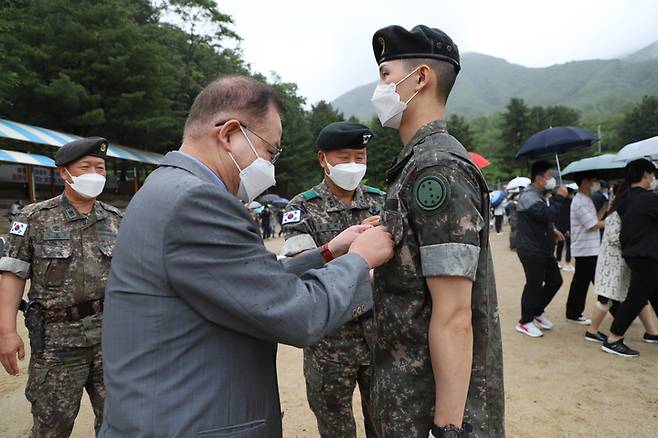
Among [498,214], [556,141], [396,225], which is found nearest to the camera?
[396,225]

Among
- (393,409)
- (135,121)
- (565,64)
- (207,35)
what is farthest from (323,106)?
(565,64)

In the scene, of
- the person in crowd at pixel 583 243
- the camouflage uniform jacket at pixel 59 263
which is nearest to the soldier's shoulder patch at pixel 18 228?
the camouflage uniform jacket at pixel 59 263

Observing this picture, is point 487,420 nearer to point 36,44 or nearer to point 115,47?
point 115,47

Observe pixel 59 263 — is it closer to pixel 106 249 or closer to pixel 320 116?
pixel 106 249

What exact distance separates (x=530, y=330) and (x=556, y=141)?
374 cm

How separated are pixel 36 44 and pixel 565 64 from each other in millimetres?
217824

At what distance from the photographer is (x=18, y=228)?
2.70 meters

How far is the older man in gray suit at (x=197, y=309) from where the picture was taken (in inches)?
44.4

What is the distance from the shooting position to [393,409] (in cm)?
151

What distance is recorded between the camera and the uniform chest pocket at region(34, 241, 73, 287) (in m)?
2.68

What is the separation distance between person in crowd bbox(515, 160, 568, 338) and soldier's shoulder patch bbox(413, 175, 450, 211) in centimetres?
430

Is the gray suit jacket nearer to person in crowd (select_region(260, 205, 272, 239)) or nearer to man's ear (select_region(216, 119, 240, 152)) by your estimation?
man's ear (select_region(216, 119, 240, 152))

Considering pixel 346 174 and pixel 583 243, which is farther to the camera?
pixel 583 243

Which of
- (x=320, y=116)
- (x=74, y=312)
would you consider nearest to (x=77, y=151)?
(x=74, y=312)
